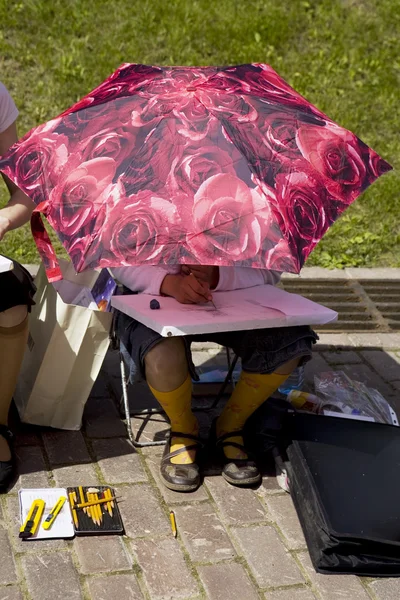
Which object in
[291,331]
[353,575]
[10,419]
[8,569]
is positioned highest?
[291,331]

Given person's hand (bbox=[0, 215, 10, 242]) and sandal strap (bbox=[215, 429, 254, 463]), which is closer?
person's hand (bbox=[0, 215, 10, 242])

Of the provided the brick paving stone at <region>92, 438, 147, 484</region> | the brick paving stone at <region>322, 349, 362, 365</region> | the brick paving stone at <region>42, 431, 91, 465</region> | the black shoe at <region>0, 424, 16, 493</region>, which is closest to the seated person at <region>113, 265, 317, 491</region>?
the brick paving stone at <region>92, 438, 147, 484</region>

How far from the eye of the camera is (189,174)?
9.85 feet

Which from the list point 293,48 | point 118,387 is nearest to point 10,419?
point 118,387

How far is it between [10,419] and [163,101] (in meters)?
1.52

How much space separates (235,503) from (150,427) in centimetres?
62

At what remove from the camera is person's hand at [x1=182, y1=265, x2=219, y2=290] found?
345 cm

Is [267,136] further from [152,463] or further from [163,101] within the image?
[152,463]

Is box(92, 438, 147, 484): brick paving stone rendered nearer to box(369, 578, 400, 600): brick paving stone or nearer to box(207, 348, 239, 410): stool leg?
box(207, 348, 239, 410): stool leg

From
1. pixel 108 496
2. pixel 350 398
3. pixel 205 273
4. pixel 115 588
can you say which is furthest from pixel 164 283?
pixel 115 588

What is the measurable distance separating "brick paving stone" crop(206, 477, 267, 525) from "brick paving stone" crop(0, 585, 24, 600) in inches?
32.6

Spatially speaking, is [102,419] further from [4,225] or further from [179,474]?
[4,225]

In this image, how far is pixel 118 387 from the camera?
4.15m

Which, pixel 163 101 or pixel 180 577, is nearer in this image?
pixel 180 577
